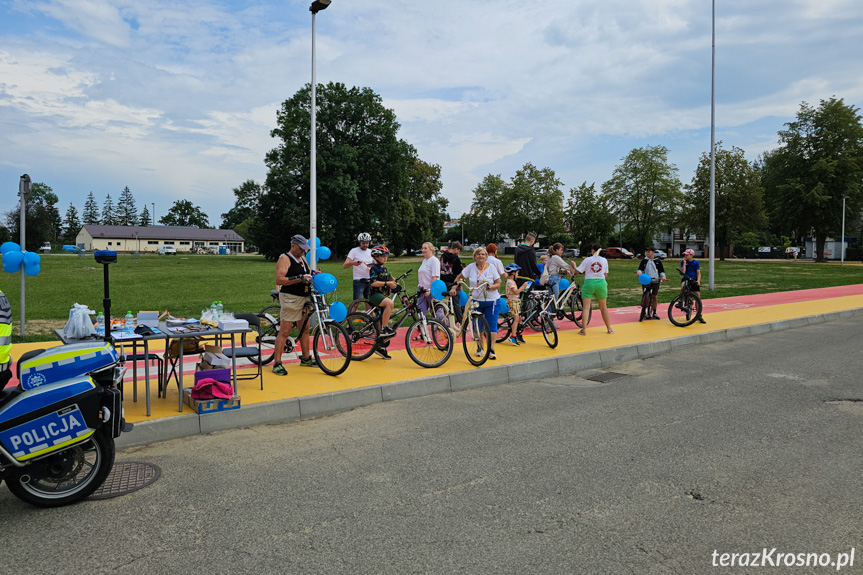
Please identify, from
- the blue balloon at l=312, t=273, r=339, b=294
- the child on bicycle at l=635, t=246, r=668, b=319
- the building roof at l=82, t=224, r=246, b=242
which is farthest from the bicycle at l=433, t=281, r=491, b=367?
the building roof at l=82, t=224, r=246, b=242

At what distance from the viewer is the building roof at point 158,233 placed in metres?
122

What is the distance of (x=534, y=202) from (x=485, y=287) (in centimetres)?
7068

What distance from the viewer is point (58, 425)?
3.94 m

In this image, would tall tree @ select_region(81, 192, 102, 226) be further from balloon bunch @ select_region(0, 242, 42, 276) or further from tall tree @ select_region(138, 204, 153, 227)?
balloon bunch @ select_region(0, 242, 42, 276)

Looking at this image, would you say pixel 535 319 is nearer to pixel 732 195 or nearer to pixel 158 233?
pixel 732 195

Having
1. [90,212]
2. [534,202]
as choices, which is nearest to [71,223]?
[90,212]

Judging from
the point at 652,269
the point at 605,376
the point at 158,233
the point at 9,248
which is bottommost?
the point at 605,376

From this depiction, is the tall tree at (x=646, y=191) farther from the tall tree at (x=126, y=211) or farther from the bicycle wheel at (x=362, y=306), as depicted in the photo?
the tall tree at (x=126, y=211)

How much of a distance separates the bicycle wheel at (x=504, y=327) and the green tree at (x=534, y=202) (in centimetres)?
6754

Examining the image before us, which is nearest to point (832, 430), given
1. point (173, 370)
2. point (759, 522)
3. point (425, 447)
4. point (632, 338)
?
point (759, 522)

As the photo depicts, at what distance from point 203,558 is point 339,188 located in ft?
157

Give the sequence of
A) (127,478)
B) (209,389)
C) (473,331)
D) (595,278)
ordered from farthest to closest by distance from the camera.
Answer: (595,278)
(473,331)
(209,389)
(127,478)

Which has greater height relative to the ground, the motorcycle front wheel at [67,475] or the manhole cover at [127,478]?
the motorcycle front wheel at [67,475]

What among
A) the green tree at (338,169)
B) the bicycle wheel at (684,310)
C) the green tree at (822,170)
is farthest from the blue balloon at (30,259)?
the green tree at (822,170)
